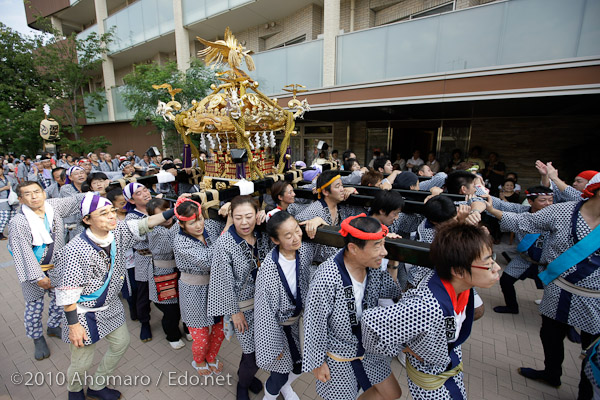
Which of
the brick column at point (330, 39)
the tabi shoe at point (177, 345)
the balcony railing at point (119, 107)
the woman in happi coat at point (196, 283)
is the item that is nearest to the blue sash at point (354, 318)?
the woman in happi coat at point (196, 283)

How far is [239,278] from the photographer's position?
2.38 metres

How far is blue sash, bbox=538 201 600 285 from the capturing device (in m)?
2.14

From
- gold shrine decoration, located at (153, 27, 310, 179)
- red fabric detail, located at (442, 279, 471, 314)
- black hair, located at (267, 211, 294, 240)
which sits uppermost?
gold shrine decoration, located at (153, 27, 310, 179)

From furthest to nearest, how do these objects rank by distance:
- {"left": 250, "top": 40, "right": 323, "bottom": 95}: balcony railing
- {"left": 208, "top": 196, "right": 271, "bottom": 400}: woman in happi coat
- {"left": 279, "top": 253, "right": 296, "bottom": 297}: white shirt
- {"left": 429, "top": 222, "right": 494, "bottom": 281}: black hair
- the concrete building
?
1. {"left": 250, "top": 40, "right": 323, "bottom": 95}: balcony railing
2. the concrete building
3. {"left": 208, "top": 196, "right": 271, "bottom": 400}: woman in happi coat
4. {"left": 279, "top": 253, "right": 296, "bottom": 297}: white shirt
5. {"left": 429, "top": 222, "right": 494, "bottom": 281}: black hair

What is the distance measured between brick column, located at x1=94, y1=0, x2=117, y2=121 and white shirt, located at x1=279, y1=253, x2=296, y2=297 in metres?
17.6

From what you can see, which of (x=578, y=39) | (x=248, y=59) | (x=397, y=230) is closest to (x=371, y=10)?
(x=578, y=39)

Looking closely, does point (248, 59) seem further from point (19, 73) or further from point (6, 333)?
point (19, 73)

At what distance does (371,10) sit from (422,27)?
3.55m

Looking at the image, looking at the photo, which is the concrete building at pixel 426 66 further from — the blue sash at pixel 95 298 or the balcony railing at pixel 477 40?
the blue sash at pixel 95 298

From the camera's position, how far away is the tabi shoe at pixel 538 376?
2.60 meters

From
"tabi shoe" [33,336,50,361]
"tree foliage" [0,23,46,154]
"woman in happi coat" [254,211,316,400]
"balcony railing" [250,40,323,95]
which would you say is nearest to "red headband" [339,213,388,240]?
"woman in happi coat" [254,211,316,400]

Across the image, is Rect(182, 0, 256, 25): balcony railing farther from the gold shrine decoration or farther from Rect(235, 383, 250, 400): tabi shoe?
Rect(235, 383, 250, 400): tabi shoe

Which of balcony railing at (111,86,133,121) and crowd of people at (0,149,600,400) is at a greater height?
balcony railing at (111,86,133,121)

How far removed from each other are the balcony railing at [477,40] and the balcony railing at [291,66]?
3.00 ft
